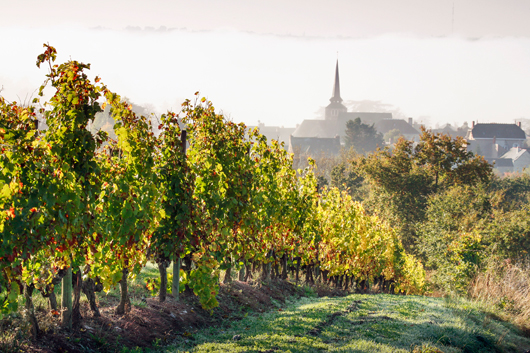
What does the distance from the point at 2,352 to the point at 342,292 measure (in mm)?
12268

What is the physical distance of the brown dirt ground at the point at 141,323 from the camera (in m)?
4.89

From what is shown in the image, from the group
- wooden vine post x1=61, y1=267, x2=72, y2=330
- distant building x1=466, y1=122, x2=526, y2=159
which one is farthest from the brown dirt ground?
distant building x1=466, y1=122, x2=526, y2=159

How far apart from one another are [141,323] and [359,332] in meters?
3.31

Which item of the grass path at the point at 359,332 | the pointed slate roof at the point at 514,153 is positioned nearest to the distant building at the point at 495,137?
the pointed slate roof at the point at 514,153

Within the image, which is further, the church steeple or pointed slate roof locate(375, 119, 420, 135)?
the church steeple

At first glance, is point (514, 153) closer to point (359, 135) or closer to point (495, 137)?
point (495, 137)

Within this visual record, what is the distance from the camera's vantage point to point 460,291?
1647cm

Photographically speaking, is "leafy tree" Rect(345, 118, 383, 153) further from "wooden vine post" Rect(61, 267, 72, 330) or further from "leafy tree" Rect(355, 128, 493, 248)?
"wooden vine post" Rect(61, 267, 72, 330)

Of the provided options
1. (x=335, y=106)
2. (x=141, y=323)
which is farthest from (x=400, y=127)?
(x=141, y=323)

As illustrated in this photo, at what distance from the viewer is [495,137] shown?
342 ft

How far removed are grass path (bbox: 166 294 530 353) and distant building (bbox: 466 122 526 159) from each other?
10531 cm

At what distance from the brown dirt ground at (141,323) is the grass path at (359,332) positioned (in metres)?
0.27

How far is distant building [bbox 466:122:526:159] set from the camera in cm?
10442

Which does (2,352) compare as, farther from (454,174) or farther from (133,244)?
(454,174)
